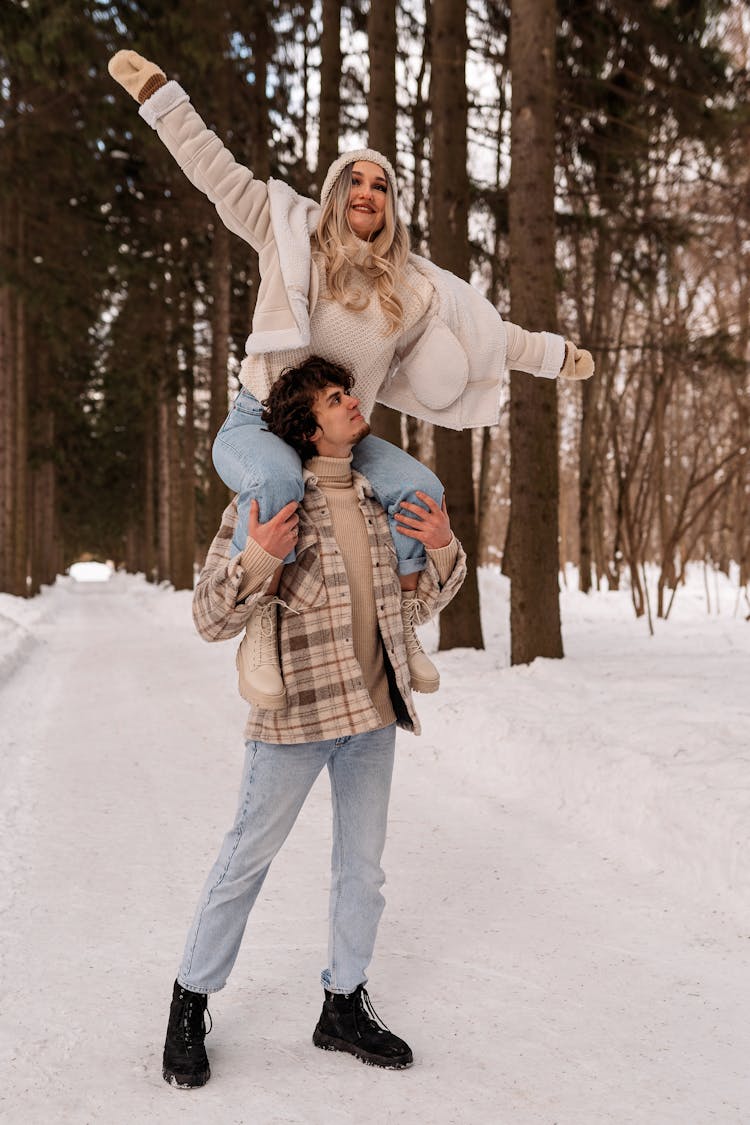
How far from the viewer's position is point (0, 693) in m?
8.91

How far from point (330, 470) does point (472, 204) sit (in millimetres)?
10786

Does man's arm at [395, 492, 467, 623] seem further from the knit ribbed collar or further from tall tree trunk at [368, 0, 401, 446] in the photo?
tall tree trunk at [368, 0, 401, 446]

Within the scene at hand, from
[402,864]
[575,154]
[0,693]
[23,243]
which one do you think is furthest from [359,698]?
[23,243]

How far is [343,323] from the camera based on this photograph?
276cm

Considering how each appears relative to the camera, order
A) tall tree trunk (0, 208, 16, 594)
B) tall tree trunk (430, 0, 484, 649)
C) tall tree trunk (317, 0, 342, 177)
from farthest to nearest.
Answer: tall tree trunk (0, 208, 16, 594) < tall tree trunk (317, 0, 342, 177) < tall tree trunk (430, 0, 484, 649)

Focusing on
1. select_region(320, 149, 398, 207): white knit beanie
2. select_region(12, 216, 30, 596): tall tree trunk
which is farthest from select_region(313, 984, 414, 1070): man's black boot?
select_region(12, 216, 30, 596): tall tree trunk

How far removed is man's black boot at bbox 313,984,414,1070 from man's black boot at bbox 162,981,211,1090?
0.36 metres

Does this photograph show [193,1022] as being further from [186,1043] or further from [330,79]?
[330,79]

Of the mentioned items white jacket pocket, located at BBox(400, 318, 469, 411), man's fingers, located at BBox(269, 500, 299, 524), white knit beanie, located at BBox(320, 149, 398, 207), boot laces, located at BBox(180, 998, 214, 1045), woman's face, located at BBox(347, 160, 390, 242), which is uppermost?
white knit beanie, located at BBox(320, 149, 398, 207)

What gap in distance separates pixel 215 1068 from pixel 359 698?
111cm

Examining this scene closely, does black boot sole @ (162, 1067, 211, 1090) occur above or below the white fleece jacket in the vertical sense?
below

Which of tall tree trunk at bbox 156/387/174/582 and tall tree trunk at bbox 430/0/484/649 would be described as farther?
tall tree trunk at bbox 156/387/174/582

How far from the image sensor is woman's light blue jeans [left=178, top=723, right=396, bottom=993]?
2586 mm

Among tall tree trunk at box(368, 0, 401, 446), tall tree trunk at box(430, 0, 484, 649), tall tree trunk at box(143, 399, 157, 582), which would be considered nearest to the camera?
tall tree trunk at box(430, 0, 484, 649)
